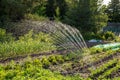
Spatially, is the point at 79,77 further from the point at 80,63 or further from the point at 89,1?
the point at 89,1

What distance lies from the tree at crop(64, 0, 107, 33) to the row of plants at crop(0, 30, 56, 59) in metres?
6.98

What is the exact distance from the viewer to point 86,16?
2206 cm

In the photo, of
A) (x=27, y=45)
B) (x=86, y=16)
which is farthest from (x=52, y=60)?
(x=86, y=16)

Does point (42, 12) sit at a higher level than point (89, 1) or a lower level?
lower

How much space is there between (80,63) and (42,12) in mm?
15387

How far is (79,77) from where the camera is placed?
8984 millimetres

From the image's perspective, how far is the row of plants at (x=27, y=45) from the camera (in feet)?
41.1

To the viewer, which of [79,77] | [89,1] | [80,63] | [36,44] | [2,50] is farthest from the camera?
[89,1]

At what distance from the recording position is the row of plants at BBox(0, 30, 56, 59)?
493 inches

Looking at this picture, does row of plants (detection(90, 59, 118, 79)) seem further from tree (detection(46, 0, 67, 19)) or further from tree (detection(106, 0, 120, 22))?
tree (detection(106, 0, 120, 22))

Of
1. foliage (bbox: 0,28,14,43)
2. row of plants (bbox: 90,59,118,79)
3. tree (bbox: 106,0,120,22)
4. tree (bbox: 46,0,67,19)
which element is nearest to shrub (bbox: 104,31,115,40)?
tree (bbox: 46,0,67,19)

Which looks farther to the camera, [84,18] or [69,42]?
[84,18]

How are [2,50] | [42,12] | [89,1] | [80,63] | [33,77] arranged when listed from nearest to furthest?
[33,77] → [80,63] → [2,50] → [89,1] → [42,12]

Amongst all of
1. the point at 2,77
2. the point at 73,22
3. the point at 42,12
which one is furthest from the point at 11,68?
the point at 42,12
